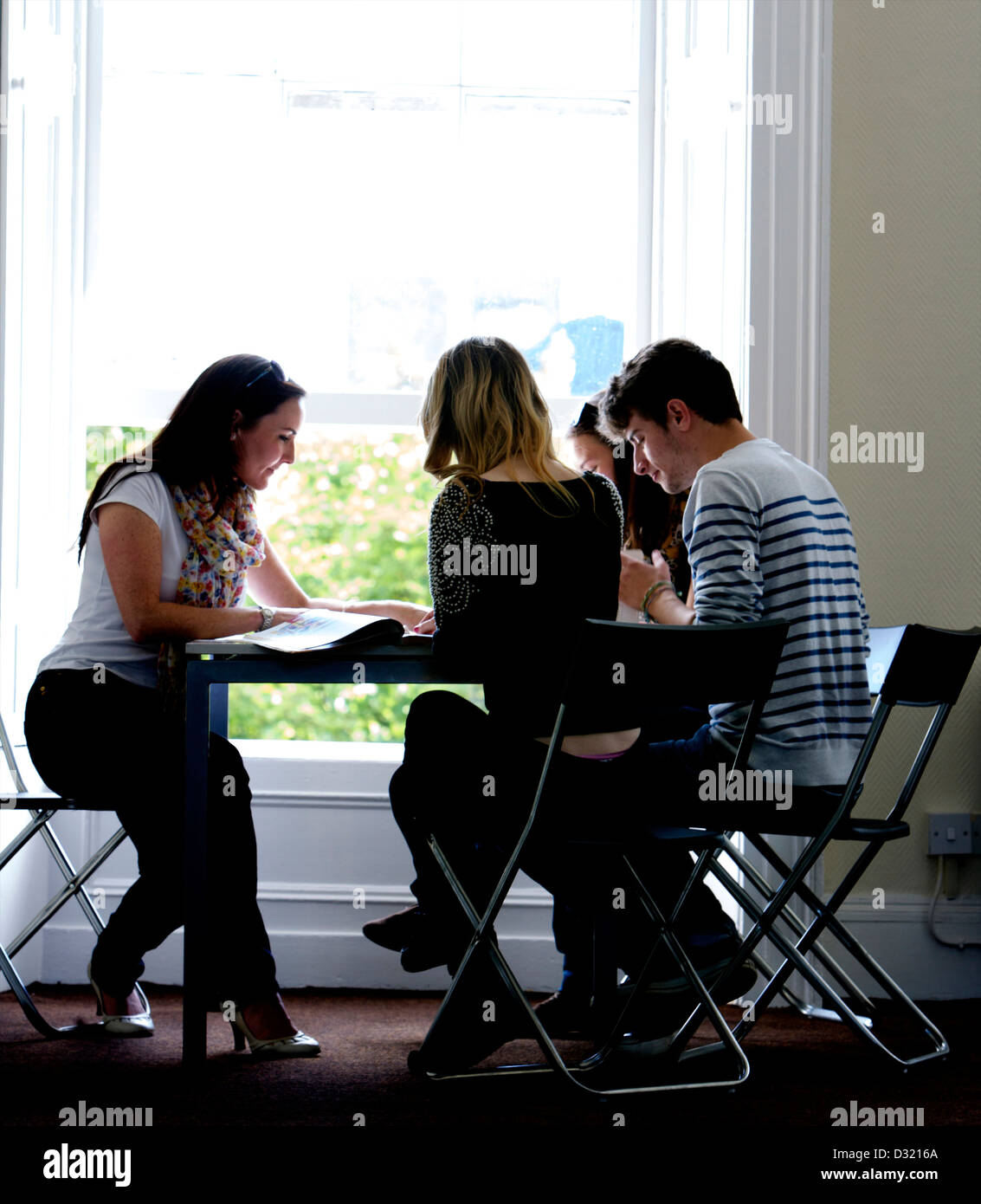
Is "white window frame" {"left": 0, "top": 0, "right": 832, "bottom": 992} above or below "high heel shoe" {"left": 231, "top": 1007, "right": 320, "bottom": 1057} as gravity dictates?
above

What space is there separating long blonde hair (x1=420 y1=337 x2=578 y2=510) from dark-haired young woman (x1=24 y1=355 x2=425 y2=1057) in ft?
1.51

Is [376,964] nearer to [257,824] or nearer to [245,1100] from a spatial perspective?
[257,824]

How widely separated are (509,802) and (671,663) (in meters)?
0.43

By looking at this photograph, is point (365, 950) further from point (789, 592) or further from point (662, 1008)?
point (789, 592)

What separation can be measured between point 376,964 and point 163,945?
1.82ft

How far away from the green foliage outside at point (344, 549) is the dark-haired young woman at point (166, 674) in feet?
25.6

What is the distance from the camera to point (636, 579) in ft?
8.64

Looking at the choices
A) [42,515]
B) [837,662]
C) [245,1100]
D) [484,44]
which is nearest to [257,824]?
[42,515]

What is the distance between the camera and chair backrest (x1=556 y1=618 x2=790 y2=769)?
1.81 meters

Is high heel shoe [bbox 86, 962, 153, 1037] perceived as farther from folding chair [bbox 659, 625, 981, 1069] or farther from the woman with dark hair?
the woman with dark hair

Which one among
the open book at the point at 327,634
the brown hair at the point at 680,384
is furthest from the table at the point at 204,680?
the brown hair at the point at 680,384

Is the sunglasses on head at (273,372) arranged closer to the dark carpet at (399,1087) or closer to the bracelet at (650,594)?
the bracelet at (650,594)

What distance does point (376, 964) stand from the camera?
312cm

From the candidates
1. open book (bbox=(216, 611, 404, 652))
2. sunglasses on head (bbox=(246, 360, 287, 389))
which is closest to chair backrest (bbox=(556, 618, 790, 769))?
open book (bbox=(216, 611, 404, 652))
